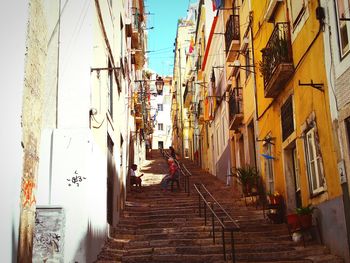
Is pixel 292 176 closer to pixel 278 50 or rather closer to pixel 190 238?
pixel 190 238

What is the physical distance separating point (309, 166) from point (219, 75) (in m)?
14.0

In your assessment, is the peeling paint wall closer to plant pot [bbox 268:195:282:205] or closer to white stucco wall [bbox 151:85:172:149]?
plant pot [bbox 268:195:282:205]

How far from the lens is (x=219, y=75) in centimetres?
2477

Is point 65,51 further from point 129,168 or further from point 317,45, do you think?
point 129,168

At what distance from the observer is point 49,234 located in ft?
29.7

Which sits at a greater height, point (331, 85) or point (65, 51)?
point (65, 51)

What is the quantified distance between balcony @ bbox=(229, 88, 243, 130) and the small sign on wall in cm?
1073

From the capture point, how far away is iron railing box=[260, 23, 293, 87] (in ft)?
40.4

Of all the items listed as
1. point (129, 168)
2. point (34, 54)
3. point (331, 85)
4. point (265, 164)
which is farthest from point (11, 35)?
point (129, 168)

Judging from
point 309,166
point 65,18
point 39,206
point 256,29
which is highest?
point 256,29

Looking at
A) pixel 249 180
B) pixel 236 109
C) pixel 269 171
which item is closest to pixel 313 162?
pixel 269 171

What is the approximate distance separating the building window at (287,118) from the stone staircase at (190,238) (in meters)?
2.38

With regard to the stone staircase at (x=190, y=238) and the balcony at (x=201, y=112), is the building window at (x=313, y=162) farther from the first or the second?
the balcony at (x=201, y=112)

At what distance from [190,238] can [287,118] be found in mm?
3942
